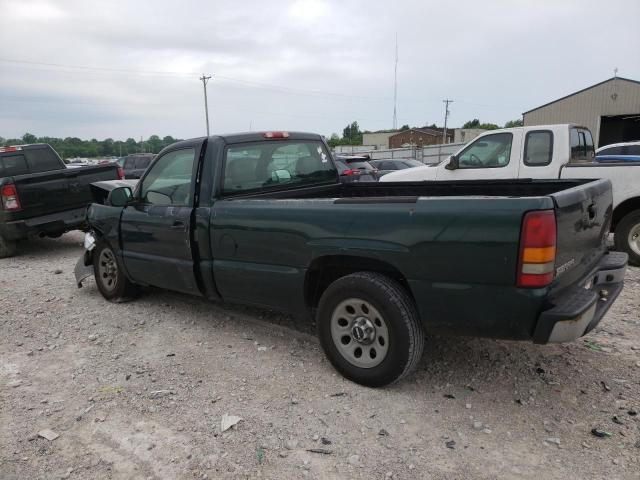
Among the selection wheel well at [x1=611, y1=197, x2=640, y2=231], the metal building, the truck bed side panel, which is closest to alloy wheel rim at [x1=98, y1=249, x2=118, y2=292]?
the truck bed side panel

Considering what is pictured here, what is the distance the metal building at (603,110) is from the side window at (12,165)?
98.1 ft

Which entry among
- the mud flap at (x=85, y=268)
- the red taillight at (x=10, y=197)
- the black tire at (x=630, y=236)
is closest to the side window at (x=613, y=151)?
the black tire at (x=630, y=236)

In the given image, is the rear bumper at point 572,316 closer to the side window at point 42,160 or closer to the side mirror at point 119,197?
the side mirror at point 119,197

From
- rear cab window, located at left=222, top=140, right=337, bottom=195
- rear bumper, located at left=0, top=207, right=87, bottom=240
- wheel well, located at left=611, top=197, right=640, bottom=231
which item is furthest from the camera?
rear bumper, located at left=0, top=207, right=87, bottom=240

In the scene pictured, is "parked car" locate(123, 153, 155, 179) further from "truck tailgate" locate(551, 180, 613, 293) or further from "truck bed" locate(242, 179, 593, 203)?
"truck tailgate" locate(551, 180, 613, 293)

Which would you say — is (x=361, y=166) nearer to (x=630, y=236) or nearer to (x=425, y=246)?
(x=630, y=236)

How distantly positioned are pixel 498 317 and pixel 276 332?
7.18 feet

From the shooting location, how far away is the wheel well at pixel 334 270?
3225 mm

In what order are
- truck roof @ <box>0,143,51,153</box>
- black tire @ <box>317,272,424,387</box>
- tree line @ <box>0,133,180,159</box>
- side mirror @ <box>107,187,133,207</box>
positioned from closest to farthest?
black tire @ <box>317,272,424,387</box> → side mirror @ <box>107,187,133,207</box> → truck roof @ <box>0,143,51,153</box> → tree line @ <box>0,133,180,159</box>

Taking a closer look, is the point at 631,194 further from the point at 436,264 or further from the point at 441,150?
the point at 441,150

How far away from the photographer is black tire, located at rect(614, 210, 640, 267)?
6402 mm

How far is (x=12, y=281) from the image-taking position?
6.77 m

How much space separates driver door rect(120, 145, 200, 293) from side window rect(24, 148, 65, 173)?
6.23 meters

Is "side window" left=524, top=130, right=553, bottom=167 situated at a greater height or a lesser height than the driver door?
greater
